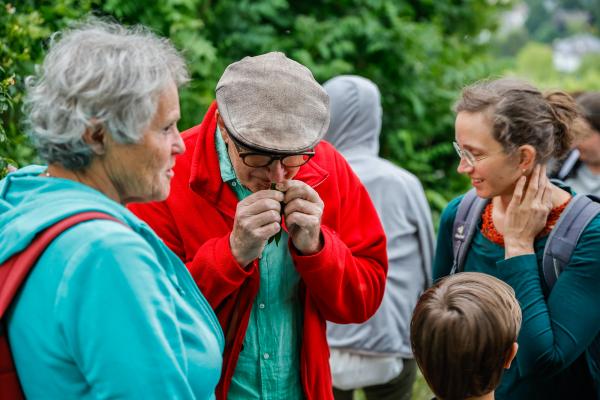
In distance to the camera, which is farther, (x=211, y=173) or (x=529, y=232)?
(x=529, y=232)

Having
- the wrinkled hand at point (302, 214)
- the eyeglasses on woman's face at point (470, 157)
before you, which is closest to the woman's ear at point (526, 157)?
the eyeglasses on woman's face at point (470, 157)

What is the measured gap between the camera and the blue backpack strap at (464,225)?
2.86 meters

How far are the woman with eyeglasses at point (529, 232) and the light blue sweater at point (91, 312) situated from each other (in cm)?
138

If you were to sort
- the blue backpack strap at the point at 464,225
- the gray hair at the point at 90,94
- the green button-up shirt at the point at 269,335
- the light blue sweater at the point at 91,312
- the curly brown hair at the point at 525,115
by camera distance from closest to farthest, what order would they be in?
the light blue sweater at the point at 91,312, the gray hair at the point at 90,94, the green button-up shirt at the point at 269,335, the curly brown hair at the point at 525,115, the blue backpack strap at the point at 464,225

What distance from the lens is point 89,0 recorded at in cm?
402

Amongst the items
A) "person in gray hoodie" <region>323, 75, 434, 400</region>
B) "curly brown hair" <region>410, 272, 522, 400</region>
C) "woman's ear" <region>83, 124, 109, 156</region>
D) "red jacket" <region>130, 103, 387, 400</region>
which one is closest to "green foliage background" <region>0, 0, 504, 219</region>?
"person in gray hoodie" <region>323, 75, 434, 400</region>

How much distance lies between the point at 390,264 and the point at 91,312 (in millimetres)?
2549

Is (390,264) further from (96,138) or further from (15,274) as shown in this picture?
(15,274)

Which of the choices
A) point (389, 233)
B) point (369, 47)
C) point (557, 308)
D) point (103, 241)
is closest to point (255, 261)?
point (103, 241)

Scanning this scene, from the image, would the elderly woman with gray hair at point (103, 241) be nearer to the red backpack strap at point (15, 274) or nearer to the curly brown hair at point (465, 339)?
the red backpack strap at point (15, 274)

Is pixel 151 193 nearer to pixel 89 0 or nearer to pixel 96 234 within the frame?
pixel 96 234

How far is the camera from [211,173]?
7.82 feet

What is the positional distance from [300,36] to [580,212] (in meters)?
3.88

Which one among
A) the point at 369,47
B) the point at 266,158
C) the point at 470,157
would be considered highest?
the point at 266,158
